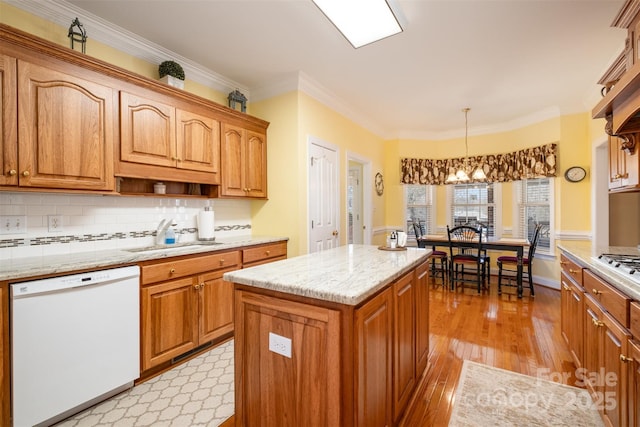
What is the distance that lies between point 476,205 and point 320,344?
17.4ft

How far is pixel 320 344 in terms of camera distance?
3.88 feet

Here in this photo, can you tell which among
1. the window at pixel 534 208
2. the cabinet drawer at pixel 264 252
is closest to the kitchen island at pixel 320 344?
the cabinet drawer at pixel 264 252

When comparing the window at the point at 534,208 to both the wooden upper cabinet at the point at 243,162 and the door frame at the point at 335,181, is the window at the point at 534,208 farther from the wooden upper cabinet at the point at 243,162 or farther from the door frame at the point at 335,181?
the wooden upper cabinet at the point at 243,162

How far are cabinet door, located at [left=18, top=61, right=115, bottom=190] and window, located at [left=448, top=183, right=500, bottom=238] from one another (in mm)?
5530

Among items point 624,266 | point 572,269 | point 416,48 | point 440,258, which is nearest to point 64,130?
point 416,48

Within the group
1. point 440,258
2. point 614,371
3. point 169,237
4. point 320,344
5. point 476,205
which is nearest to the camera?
point 320,344

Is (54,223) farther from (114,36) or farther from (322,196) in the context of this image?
(322,196)

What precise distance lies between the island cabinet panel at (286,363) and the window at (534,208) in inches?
194

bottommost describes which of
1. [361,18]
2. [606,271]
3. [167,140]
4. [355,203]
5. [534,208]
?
[606,271]

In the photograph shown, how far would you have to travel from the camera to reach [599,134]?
12.2ft

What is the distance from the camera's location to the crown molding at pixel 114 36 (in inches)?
81.9

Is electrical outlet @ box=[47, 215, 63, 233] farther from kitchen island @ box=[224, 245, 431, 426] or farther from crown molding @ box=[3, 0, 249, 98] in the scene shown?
kitchen island @ box=[224, 245, 431, 426]

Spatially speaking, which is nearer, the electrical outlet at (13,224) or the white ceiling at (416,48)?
the electrical outlet at (13,224)

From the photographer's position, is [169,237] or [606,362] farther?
[169,237]
